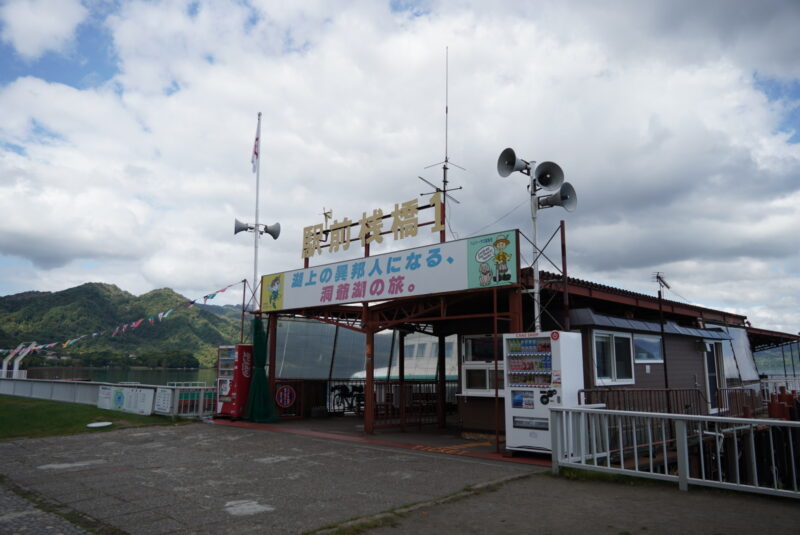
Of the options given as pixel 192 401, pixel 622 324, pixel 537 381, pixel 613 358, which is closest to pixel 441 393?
pixel 613 358

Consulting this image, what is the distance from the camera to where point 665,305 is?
15.8 m

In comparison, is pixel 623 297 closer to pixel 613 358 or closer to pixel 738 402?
pixel 613 358

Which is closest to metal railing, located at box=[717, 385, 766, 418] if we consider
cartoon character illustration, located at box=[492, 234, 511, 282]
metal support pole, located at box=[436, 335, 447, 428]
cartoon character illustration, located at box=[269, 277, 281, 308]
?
metal support pole, located at box=[436, 335, 447, 428]

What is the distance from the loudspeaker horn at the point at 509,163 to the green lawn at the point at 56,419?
12114 millimetres

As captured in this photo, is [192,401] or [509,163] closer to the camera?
[509,163]

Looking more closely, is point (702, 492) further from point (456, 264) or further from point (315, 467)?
point (456, 264)

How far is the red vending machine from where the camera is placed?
16344mm

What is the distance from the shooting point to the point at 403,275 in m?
13.0

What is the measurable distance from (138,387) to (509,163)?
14130mm

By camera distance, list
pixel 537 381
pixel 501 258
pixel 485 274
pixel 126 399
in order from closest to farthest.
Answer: pixel 537 381 → pixel 501 258 → pixel 485 274 → pixel 126 399

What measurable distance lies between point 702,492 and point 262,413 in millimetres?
12732

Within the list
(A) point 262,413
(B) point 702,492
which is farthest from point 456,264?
(A) point 262,413

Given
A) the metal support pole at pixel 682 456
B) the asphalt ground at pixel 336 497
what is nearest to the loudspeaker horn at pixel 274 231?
the asphalt ground at pixel 336 497

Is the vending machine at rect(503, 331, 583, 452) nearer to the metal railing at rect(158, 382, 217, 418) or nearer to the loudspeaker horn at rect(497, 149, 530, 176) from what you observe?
Result: the loudspeaker horn at rect(497, 149, 530, 176)
